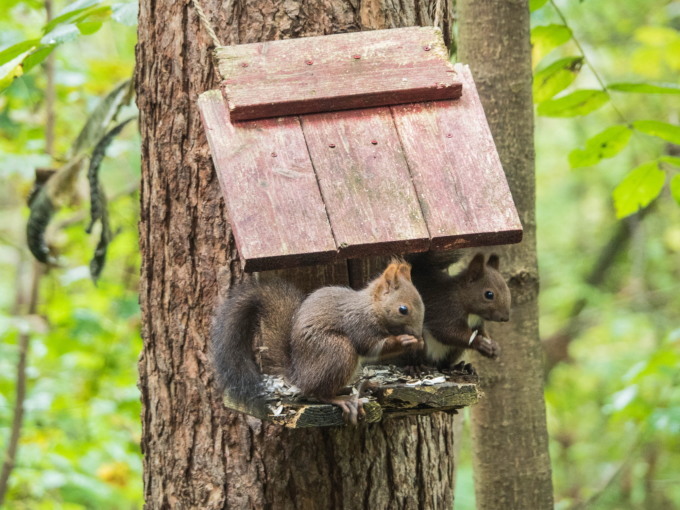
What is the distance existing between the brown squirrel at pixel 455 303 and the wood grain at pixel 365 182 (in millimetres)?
404

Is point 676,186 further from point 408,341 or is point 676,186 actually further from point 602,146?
point 408,341

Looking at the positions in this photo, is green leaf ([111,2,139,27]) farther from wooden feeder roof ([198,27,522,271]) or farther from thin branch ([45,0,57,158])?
thin branch ([45,0,57,158])

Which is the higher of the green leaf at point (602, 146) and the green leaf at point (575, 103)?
the green leaf at point (575, 103)

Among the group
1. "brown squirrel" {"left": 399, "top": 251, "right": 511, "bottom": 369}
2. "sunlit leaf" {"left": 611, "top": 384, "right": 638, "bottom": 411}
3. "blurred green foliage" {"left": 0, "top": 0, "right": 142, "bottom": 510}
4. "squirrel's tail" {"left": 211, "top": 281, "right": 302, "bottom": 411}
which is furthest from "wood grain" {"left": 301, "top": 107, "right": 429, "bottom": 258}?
"blurred green foliage" {"left": 0, "top": 0, "right": 142, "bottom": 510}

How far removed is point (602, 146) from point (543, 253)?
5.17 m

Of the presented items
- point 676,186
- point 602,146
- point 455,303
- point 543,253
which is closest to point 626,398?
point 676,186

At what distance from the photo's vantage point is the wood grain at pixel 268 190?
1792mm

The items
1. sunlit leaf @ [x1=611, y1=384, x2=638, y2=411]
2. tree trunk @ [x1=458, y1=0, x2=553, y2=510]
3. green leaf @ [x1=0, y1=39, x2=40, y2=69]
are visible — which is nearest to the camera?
green leaf @ [x1=0, y1=39, x2=40, y2=69]

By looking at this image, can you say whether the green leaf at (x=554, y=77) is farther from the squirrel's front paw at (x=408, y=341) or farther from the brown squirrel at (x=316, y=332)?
the squirrel's front paw at (x=408, y=341)

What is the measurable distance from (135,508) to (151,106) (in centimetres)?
542

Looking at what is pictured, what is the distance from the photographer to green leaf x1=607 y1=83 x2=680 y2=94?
2.51 m

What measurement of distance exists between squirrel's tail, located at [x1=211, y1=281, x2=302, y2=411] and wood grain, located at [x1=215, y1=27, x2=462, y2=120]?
46 cm

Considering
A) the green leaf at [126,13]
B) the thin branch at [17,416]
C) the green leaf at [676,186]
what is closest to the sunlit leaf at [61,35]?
the green leaf at [126,13]

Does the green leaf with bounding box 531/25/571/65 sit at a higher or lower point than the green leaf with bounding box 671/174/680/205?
higher
